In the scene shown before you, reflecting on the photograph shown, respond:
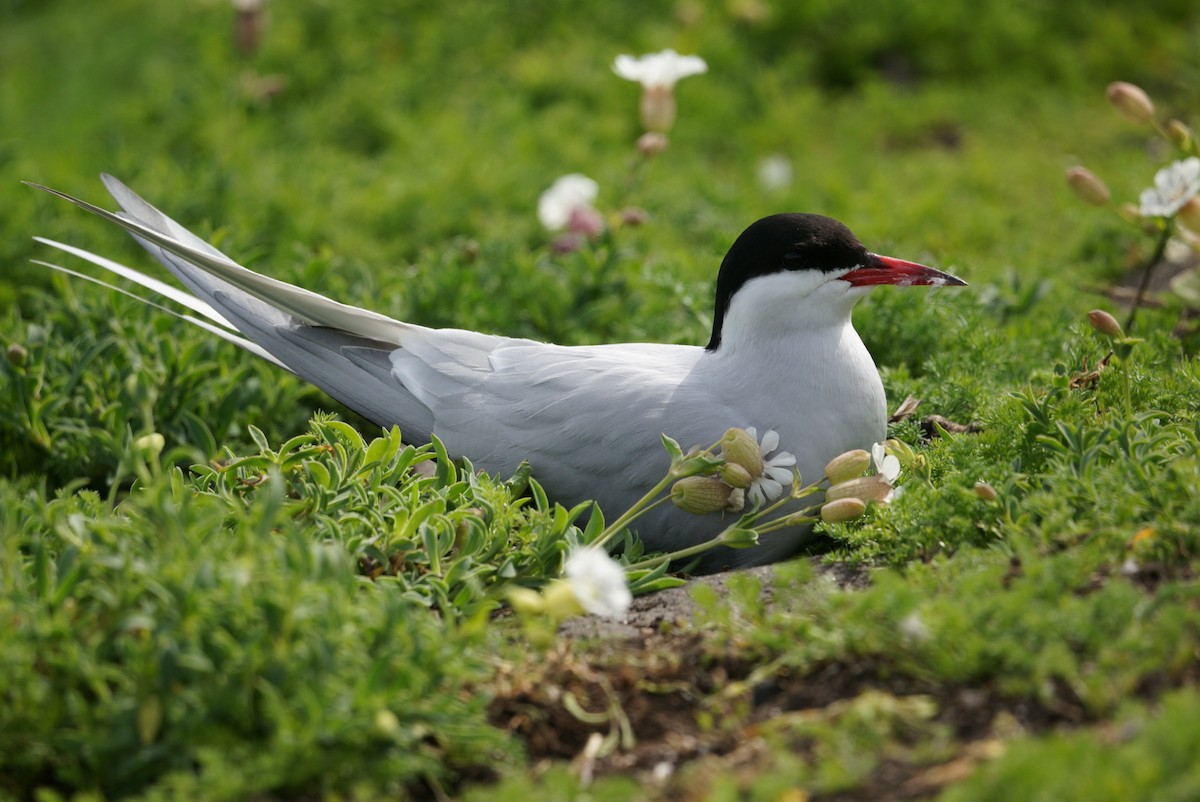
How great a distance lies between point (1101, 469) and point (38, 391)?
293cm

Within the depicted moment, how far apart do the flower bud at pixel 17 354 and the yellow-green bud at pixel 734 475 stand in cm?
215

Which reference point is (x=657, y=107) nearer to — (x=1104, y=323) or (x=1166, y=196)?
(x=1166, y=196)

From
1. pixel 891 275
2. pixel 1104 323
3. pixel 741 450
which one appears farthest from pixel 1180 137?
pixel 741 450

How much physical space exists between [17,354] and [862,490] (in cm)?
245

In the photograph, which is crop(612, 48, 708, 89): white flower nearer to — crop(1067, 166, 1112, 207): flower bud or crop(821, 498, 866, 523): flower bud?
crop(1067, 166, 1112, 207): flower bud

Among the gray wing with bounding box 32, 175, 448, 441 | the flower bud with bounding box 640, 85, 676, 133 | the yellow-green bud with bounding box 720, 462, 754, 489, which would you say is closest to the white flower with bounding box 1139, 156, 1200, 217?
the yellow-green bud with bounding box 720, 462, 754, 489

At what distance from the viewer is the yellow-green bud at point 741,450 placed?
2787mm

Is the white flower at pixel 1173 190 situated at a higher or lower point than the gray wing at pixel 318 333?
higher

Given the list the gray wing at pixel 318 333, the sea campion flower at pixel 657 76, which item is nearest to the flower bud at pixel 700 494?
the gray wing at pixel 318 333

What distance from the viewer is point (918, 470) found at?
9.67 feet

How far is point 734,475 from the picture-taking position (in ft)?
9.07

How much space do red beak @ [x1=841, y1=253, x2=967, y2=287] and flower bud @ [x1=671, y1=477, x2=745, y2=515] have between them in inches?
27.7

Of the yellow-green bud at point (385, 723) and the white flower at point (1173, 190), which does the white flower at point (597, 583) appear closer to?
the yellow-green bud at point (385, 723)

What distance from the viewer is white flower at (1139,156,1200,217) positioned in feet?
11.3
